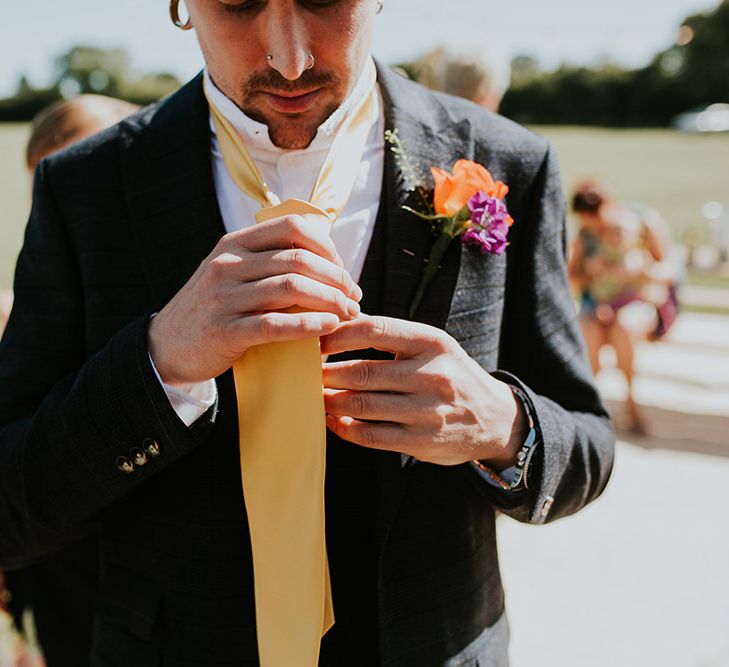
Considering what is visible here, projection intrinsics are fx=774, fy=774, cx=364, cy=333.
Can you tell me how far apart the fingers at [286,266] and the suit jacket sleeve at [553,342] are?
50 cm

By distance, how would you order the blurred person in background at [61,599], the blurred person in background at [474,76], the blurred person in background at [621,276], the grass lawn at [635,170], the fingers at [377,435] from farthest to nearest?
the grass lawn at [635,170] → the blurred person in background at [621,276] → the blurred person in background at [474,76] → the blurred person in background at [61,599] → the fingers at [377,435]

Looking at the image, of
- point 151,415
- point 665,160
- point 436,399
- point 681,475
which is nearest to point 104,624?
point 151,415

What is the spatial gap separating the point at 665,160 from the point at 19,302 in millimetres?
29606

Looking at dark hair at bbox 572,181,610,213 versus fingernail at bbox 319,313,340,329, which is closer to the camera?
fingernail at bbox 319,313,340,329

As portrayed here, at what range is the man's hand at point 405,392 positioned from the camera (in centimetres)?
111

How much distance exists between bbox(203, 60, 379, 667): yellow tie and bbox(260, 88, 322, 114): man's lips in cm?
15

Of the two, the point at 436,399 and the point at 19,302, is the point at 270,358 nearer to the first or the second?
the point at 436,399

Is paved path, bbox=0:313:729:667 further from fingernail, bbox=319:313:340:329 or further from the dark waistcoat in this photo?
fingernail, bbox=319:313:340:329

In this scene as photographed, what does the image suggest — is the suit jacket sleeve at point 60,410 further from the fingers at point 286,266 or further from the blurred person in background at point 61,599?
the blurred person in background at point 61,599

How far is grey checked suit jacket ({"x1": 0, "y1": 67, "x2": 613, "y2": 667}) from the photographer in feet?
4.32

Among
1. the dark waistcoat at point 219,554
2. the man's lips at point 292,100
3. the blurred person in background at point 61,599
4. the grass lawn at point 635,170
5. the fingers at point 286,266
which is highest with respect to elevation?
the man's lips at point 292,100

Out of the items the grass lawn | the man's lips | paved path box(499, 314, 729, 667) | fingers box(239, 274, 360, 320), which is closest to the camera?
fingers box(239, 274, 360, 320)

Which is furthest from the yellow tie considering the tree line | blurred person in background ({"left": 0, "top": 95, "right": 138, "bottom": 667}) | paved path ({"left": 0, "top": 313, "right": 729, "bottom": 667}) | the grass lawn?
the tree line

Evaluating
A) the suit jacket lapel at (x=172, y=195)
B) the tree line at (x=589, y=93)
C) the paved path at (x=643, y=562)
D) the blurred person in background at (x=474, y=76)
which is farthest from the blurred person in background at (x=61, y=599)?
the tree line at (x=589, y=93)
